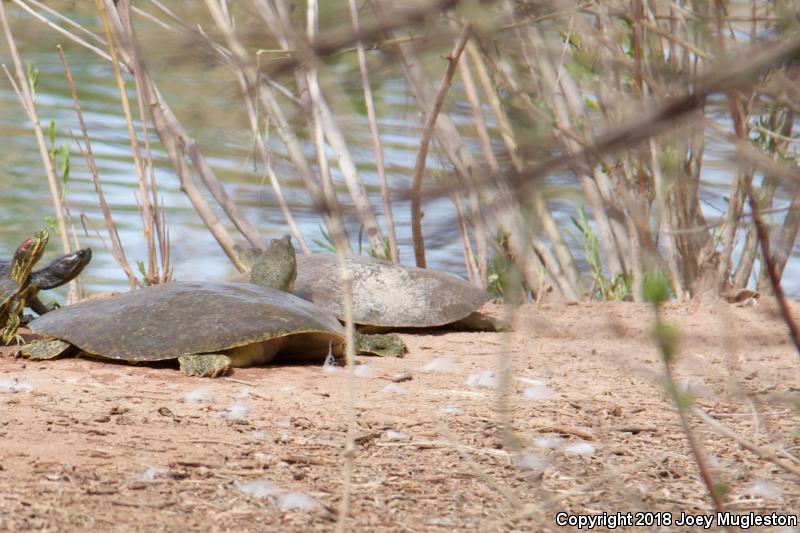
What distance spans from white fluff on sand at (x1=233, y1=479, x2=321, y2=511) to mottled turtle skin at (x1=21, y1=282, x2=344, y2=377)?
4.31 feet

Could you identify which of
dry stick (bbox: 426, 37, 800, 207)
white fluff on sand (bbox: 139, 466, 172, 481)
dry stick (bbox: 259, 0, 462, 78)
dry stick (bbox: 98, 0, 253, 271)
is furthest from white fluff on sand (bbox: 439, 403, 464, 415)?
dry stick (bbox: 98, 0, 253, 271)

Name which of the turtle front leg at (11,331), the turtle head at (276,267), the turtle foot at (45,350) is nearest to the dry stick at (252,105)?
the turtle head at (276,267)

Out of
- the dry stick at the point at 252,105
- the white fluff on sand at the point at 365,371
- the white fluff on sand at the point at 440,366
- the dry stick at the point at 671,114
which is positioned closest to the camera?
the dry stick at the point at 671,114

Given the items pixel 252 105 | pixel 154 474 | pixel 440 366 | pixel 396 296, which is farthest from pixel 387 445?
pixel 396 296

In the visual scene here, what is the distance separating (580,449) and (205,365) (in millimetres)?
1458

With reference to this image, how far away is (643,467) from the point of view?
2.29m

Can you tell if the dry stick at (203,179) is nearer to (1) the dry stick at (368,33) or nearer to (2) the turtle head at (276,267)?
(2) the turtle head at (276,267)

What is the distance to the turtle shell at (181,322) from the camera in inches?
131

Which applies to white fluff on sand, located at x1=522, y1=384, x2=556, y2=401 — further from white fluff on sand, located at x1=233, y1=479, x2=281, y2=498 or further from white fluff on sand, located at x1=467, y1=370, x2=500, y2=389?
white fluff on sand, located at x1=233, y1=479, x2=281, y2=498

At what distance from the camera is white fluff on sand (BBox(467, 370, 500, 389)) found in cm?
323

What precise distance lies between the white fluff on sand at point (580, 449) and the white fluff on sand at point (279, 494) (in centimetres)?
77

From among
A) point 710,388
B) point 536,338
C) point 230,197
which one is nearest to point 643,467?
point 710,388

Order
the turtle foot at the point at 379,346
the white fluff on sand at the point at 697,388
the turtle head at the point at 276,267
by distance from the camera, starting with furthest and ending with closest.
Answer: the turtle head at the point at 276,267
the turtle foot at the point at 379,346
the white fluff on sand at the point at 697,388

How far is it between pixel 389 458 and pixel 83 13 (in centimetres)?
477
